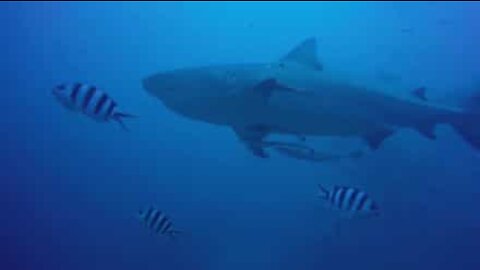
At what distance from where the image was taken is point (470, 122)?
20.3 ft

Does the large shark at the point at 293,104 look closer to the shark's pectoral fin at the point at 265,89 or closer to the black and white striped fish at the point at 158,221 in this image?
the shark's pectoral fin at the point at 265,89

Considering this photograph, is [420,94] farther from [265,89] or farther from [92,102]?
[92,102]

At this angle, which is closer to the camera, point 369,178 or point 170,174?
point 369,178

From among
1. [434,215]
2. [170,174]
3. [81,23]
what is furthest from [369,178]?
[81,23]

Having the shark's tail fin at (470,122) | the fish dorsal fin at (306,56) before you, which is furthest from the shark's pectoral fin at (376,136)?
the fish dorsal fin at (306,56)

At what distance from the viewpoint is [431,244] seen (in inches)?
456

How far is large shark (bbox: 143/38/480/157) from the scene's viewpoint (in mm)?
5281

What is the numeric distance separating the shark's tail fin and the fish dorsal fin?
158 cm

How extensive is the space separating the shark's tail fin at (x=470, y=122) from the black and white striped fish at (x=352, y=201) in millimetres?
1571

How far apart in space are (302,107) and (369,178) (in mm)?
7271

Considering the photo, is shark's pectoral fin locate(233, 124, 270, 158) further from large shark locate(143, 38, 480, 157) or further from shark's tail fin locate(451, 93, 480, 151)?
shark's tail fin locate(451, 93, 480, 151)

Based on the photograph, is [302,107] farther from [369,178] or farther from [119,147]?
[119,147]

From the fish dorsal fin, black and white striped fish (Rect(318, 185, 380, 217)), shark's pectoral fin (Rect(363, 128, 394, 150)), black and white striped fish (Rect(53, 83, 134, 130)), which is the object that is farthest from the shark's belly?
black and white striped fish (Rect(53, 83, 134, 130))

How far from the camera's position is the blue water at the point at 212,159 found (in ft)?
39.9
